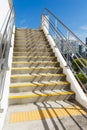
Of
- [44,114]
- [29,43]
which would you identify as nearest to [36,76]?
[44,114]

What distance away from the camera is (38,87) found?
306 centimetres

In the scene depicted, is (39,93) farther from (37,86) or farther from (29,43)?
(29,43)

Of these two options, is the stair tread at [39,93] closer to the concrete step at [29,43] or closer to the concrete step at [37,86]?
the concrete step at [37,86]

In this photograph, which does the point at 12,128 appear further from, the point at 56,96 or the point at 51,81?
the point at 51,81

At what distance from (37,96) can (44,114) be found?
502 mm

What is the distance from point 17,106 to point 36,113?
0.45 metres

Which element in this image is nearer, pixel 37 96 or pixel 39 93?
pixel 37 96

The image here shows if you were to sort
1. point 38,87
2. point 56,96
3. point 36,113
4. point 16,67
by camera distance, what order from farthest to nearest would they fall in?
point 16,67 < point 38,87 < point 56,96 < point 36,113

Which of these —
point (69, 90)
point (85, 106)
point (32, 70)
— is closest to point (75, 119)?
point (85, 106)

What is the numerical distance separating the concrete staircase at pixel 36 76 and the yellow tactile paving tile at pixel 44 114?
379 mm

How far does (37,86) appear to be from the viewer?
306 cm

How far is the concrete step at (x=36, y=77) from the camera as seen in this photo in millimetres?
3221

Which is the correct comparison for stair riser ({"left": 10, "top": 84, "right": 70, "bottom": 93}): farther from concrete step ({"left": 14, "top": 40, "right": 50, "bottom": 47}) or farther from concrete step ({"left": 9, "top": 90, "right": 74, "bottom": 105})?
concrete step ({"left": 14, "top": 40, "right": 50, "bottom": 47})

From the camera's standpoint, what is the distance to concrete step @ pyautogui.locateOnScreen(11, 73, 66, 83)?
322cm
